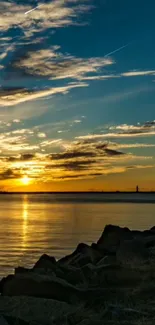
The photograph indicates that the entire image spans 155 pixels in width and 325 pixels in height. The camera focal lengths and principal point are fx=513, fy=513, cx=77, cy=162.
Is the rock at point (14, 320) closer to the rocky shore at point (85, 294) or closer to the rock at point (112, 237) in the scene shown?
the rocky shore at point (85, 294)

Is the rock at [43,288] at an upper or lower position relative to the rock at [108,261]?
lower

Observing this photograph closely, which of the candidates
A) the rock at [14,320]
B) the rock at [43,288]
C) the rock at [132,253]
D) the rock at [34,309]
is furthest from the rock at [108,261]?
the rock at [14,320]

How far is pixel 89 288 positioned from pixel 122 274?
1091 mm

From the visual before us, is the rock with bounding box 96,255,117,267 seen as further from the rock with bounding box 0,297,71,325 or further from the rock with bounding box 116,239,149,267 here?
the rock with bounding box 0,297,71,325

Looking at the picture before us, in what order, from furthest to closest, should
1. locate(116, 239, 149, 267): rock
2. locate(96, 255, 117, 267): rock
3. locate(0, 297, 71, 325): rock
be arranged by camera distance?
locate(116, 239, 149, 267): rock, locate(96, 255, 117, 267): rock, locate(0, 297, 71, 325): rock

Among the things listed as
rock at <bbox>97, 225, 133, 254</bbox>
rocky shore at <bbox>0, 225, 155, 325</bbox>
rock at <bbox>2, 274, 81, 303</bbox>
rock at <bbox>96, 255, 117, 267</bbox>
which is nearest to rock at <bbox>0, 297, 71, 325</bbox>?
rocky shore at <bbox>0, 225, 155, 325</bbox>

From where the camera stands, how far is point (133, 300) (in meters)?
10.6

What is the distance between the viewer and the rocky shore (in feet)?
30.6

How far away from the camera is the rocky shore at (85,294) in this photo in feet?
30.6

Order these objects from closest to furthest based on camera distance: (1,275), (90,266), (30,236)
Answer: (90,266) < (1,275) < (30,236)

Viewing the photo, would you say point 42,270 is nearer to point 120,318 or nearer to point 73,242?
point 120,318

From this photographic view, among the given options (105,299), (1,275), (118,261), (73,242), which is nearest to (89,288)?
(105,299)

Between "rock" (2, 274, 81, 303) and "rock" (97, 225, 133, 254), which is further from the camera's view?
"rock" (97, 225, 133, 254)

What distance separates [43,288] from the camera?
1097 cm
